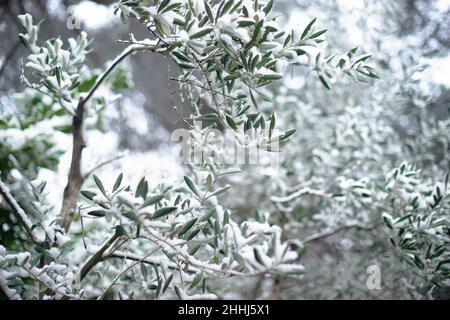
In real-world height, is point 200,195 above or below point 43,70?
below

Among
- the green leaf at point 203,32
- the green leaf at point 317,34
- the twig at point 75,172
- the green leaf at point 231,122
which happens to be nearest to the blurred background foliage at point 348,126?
the twig at point 75,172

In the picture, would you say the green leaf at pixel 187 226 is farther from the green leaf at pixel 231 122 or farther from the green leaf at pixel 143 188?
the green leaf at pixel 231 122

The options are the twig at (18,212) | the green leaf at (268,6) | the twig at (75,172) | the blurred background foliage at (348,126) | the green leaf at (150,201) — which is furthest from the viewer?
the blurred background foliage at (348,126)

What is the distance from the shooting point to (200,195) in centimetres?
122

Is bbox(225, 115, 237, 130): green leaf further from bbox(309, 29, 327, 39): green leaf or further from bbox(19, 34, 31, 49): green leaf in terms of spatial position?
bbox(19, 34, 31, 49): green leaf

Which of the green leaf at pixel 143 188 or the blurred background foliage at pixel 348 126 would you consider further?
the blurred background foliage at pixel 348 126

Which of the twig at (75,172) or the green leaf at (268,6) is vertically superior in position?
the green leaf at (268,6)

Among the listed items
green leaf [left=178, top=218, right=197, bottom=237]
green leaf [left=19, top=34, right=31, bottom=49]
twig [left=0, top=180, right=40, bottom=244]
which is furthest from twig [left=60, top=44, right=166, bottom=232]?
green leaf [left=178, top=218, right=197, bottom=237]

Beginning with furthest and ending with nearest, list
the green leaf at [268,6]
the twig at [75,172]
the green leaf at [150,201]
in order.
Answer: the twig at [75,172] → the green leaf at [268,6] → the green leaf at [150,201]

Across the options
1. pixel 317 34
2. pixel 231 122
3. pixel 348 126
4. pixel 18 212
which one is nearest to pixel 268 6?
pixel 317 34

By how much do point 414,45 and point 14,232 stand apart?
2213 mm
